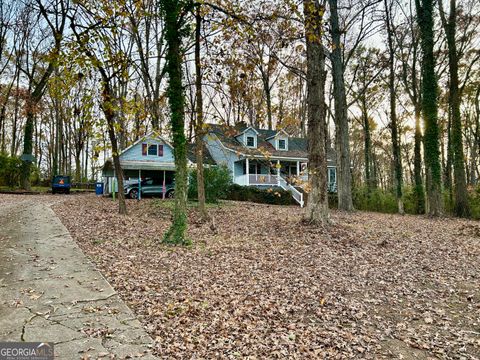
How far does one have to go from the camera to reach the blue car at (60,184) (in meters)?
22.5

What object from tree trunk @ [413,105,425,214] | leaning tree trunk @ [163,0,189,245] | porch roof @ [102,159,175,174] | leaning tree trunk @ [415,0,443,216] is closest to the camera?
leaning tree trunk @ [163,0,189,245]

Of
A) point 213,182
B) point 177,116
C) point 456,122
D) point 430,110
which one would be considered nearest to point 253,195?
point 213,182

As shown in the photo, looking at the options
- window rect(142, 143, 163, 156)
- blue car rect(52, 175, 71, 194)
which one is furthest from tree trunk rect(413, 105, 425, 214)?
blue car rect(52, 175, 71, 194)

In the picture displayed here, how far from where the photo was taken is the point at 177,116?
728 cm

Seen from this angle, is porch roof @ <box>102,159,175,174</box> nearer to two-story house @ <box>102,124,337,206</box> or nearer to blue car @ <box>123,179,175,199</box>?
two-story house @ <box>102,124,337,206</box>

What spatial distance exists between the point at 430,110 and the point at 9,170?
27214 millimetres

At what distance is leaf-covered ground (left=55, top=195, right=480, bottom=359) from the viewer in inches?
129

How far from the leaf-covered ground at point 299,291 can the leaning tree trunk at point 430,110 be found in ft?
18.2

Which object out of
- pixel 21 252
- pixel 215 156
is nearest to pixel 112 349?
pixel 21 252

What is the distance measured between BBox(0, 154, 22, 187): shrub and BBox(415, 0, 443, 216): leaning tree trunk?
2663cm

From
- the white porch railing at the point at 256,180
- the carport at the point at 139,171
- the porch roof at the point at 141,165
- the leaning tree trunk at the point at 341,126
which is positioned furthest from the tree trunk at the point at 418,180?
the porch roof at the point at 141,165

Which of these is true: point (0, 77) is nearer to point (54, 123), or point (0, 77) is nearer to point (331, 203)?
point (54, 123)

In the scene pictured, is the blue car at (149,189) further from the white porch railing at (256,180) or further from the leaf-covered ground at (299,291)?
the leaf-covered ground at (299,291)

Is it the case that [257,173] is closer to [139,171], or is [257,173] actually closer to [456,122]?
[139,171]
